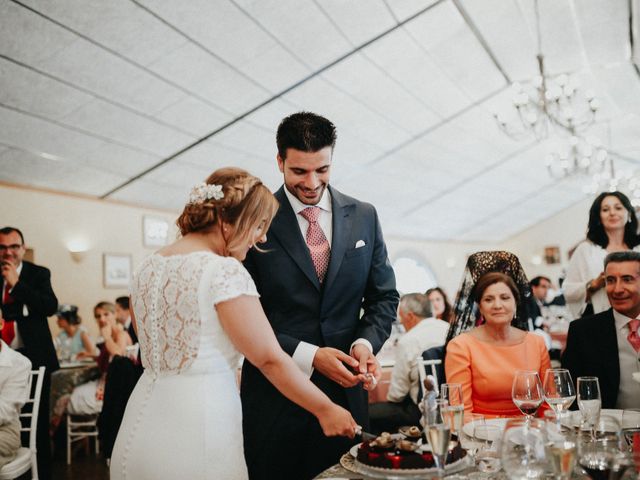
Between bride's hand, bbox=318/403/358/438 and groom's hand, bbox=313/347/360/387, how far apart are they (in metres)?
0.18

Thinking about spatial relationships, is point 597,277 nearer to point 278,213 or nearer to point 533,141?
point 278,213

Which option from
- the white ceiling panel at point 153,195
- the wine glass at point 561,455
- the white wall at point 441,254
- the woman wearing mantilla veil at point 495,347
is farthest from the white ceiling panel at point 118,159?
the white wall at point 441,254

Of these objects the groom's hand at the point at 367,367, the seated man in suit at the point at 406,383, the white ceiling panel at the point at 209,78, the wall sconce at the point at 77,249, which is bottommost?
the seated man in suit at the point at 406,383

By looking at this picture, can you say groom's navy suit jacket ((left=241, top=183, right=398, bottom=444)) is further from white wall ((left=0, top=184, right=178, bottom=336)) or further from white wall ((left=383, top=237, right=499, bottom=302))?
white wall ((left=383, top=237, right=499, bottom=302))

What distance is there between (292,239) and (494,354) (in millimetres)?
1211

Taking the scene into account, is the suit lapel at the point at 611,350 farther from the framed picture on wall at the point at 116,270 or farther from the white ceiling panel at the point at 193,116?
the framed picture on wall at the point at 116,270

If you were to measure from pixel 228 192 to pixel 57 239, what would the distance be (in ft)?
18.7

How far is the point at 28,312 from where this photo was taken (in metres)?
3.79

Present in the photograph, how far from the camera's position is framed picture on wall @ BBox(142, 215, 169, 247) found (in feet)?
25.2

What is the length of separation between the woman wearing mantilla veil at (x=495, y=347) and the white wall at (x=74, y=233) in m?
5.20

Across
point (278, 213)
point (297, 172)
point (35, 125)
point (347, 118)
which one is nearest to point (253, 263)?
point (278, 213)

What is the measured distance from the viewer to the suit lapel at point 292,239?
72.1 inches

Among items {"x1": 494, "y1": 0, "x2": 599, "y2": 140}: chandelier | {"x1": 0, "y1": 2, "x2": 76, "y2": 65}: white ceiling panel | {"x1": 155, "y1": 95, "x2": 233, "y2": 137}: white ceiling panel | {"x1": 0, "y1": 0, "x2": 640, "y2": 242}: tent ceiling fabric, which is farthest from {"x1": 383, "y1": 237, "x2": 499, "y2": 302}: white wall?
{"x1": 0, "y1": 2, "x2": 76, "y2": 65}: white ceiling panel

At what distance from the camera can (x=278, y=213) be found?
75.7 inches
